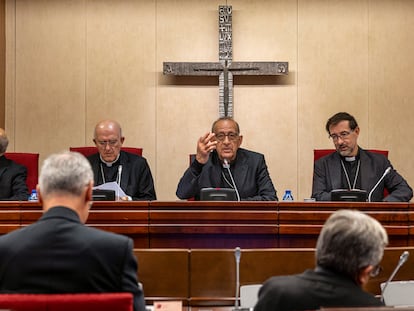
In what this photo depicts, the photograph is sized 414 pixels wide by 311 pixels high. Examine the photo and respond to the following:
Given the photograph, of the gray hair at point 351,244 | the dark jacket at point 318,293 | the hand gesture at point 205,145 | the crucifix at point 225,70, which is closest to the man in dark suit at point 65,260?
the dark jacket at point 318,293

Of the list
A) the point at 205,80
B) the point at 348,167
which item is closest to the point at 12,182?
the point at 205,80

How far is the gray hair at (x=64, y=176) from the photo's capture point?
2.47 m

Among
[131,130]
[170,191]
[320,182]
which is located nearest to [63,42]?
[131,130]

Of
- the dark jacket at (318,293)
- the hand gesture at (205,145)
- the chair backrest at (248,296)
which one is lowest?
the chair backrest at (248,296)

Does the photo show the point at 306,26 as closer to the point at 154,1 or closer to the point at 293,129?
the point at 293,129

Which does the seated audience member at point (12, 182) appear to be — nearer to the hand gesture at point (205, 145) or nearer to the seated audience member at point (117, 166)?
the seated audience member at point (117, 166)

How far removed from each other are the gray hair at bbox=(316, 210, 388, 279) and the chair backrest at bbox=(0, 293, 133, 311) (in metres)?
0.67

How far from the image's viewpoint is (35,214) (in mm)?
4180

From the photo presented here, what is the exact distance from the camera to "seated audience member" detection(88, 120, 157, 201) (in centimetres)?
579

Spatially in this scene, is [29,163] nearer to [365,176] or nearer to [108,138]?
[108,138]

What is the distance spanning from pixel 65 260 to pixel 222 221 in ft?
6.31

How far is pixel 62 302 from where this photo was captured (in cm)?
205

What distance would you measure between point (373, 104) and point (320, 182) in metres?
2.04

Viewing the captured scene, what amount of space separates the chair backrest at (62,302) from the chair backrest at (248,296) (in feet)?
4.44
